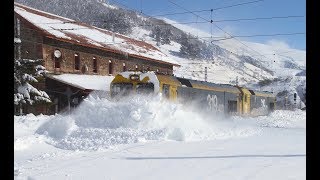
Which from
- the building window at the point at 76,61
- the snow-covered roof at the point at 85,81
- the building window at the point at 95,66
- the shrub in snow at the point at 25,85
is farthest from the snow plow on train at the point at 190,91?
the building window at the point at 76,61

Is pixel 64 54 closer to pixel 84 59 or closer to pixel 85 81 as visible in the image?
pixel 84 59

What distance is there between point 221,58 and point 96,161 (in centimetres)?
11370

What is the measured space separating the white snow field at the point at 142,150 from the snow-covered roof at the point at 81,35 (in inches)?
365

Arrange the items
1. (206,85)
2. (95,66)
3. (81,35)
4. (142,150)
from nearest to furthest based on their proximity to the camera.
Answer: (142,150), (206,85), (95,66), (81,35)

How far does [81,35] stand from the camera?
3183 cm

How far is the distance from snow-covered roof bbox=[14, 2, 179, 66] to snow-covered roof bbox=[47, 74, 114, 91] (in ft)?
8.48


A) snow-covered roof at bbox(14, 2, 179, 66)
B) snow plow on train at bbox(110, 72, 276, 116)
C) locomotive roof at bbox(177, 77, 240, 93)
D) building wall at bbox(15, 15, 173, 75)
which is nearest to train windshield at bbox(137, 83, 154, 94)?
snow plow on train at bbox(110, 72, 276, 116)

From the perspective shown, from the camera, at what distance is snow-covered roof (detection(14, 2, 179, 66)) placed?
2761cm

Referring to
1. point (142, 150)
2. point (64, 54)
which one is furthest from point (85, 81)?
point (142, 150)

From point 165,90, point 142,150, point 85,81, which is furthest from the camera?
point 85,81

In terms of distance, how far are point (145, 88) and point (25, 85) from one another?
840 cm

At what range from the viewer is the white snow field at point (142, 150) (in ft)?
23.7

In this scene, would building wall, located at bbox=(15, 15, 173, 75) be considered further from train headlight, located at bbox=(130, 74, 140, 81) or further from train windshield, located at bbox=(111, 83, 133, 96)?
train headlight, located at bbox=(130, 74, 140, 81)

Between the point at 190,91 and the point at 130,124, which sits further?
the point at 190,91
